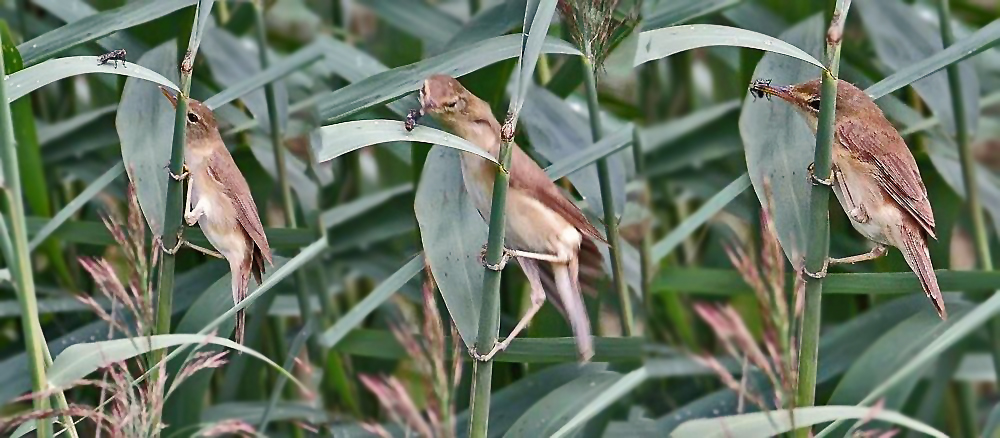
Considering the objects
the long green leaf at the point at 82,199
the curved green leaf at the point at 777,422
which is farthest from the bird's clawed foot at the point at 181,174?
the curved green leaf at the point at 777,422

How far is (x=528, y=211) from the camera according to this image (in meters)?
1.08

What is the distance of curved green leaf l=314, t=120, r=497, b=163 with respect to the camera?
0.87 m

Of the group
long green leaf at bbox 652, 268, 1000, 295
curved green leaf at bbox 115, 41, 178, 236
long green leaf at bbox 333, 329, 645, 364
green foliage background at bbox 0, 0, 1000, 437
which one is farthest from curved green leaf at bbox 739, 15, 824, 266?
curved green leaf at bbox 115, 41, 178, 236

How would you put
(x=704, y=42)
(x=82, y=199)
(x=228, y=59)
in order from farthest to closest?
1. (x=228, y=59)
2. (x=82, y=199)
3. (x=704, y=42)

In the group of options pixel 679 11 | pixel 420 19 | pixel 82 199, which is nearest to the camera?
pixel 82 199

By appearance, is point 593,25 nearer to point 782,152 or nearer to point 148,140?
point 782,152

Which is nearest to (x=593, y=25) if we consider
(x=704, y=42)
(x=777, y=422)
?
(x=704, y=42)

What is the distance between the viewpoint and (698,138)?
1629 millimetres

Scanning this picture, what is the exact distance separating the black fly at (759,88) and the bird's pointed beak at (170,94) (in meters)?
0.63

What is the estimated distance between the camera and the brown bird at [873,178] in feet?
3.47

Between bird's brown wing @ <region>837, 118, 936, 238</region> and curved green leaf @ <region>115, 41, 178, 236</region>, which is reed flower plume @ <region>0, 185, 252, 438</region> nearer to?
curved green leaf @ <region>115, 41, 178, 236</region>

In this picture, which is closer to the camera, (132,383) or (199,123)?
(132,383)

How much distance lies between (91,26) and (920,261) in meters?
0.97

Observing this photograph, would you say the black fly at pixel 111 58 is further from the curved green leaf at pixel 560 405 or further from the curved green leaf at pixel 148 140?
the curved green leaf at pixel 560 405
